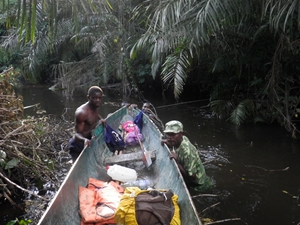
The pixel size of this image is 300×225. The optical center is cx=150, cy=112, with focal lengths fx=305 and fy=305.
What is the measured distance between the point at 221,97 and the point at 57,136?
5497mm

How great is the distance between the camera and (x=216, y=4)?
5.81m

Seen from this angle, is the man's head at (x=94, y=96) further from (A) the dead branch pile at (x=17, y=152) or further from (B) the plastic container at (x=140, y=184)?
(B) the plastic container at (x=140, y=184)

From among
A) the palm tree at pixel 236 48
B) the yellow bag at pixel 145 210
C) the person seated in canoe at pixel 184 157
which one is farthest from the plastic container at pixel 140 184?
the palm tree at pixel 236 48

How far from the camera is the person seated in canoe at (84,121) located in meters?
4.57

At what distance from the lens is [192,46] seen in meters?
6.78

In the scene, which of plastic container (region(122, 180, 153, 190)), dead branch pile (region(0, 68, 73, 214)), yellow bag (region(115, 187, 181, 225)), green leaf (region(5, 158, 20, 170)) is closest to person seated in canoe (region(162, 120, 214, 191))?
plastic container (region(122, 180, 153, 190))

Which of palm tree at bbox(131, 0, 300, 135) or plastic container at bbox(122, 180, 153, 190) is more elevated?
palm tree at bbox(131, 0, 300, 135)

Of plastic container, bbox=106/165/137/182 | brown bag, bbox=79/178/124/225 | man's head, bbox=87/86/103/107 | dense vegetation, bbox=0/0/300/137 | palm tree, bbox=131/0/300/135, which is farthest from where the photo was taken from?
palm tree, bbox=131/0/300/135

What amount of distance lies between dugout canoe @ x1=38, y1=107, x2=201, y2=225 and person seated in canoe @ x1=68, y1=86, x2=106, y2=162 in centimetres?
19

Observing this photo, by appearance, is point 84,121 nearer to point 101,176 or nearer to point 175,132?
point 101,176

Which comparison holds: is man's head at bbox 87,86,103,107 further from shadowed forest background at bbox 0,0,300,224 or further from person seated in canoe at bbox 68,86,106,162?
shadowed forest background at bbox 0,0,300,224

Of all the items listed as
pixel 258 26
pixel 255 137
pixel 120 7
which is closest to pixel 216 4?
pixel 258 26

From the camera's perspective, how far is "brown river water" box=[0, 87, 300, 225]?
14.5 feet

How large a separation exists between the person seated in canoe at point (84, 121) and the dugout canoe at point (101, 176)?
0.19 m
